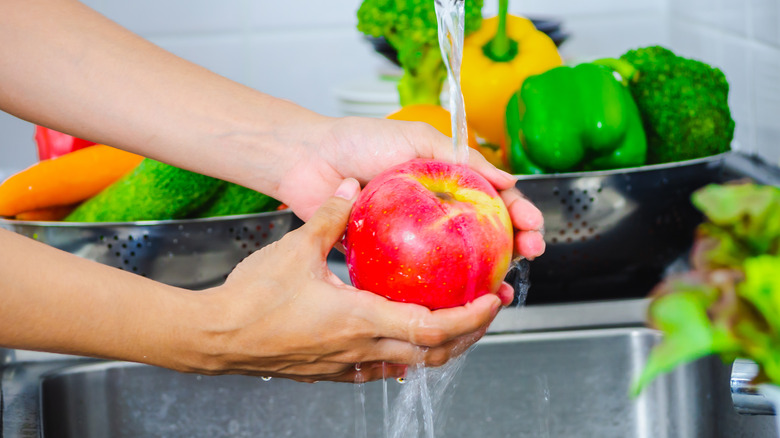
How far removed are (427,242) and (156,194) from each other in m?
0.38

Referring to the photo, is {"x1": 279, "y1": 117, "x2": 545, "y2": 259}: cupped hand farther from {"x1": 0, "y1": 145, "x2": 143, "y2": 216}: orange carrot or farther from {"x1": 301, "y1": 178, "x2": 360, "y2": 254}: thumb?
{"x1": 0, "y1": 145, "x2": 143, "y2": 216}: orange carrot

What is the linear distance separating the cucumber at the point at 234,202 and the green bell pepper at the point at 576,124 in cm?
30

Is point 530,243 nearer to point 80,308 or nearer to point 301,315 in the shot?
point 301,315

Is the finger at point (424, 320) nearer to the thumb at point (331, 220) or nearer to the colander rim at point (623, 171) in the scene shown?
the thumb at point (331, 220)

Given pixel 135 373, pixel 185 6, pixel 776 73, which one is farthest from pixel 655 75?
pixel 185 6

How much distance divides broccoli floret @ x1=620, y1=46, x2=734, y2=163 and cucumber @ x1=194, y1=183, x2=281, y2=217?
0.46 meters

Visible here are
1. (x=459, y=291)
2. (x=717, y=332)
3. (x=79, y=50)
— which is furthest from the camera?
(x=79, y=50)

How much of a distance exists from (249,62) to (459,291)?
1.25 m

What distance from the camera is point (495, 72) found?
107cm

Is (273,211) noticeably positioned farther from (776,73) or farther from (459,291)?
(776,73)

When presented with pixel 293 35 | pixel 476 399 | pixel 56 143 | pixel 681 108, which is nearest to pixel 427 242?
pixel 476 399

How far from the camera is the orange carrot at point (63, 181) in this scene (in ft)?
3.02

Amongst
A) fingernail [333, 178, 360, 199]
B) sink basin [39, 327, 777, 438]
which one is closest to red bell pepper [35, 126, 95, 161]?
sink basin [39, 327, 777, 438]

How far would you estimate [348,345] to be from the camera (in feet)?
2.15
